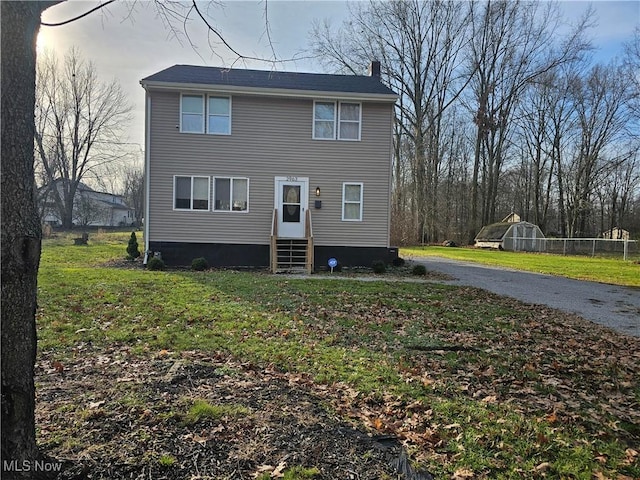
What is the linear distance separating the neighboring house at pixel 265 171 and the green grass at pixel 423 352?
4634 mm

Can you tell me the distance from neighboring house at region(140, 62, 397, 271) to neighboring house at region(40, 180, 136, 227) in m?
22.4

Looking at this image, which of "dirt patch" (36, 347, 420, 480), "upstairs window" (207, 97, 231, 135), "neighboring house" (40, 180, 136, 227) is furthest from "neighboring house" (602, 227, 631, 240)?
"neighboring house" (40, 180, 136, 227)

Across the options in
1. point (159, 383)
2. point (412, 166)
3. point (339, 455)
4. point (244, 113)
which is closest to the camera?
point (339, 455)

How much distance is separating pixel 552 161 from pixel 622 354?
38.0 metres

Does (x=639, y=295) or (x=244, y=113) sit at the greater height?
(x=244, y=113)

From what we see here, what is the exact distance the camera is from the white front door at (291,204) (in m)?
13.7

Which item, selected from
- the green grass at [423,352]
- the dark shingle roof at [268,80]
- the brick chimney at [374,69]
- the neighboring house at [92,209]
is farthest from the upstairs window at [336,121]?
the neighboring house at [92,209]

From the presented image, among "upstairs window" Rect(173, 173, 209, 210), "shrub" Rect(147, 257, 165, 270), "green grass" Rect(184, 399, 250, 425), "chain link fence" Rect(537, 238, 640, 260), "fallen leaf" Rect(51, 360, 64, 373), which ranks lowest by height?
"fallen leaf" Rect(51, 360, 64, 373)

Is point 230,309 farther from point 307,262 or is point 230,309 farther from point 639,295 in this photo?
point 639,295

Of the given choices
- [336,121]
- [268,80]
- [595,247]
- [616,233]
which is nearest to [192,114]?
[268,80]

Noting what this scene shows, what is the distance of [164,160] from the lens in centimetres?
1343

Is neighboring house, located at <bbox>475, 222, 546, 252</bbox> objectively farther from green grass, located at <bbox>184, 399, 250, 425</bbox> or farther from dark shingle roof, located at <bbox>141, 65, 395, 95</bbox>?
green grass, located at <bbox>184, 399, 250, 425</bbox>

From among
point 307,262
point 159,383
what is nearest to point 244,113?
point 307,262

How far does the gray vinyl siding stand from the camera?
13.4 m
